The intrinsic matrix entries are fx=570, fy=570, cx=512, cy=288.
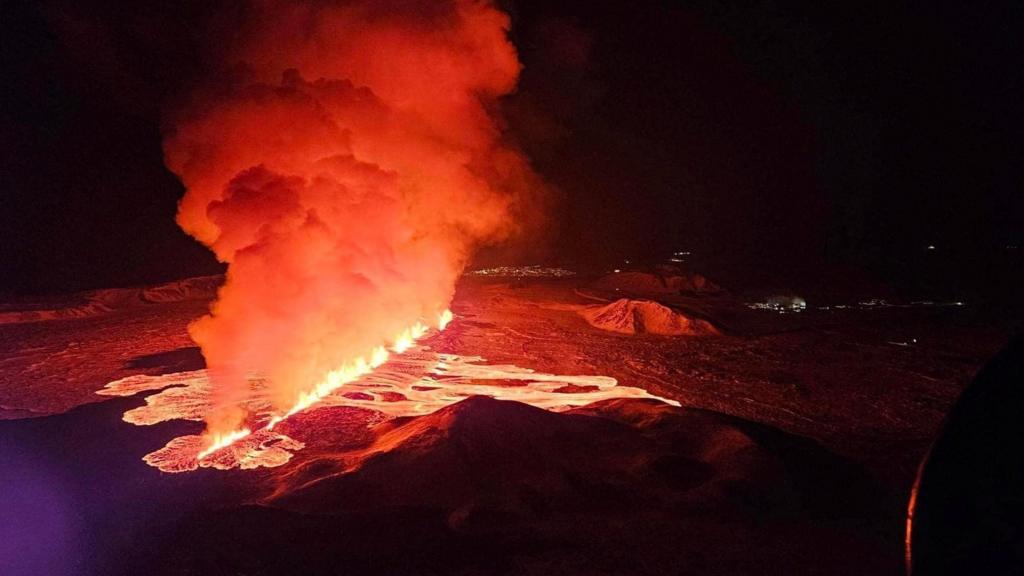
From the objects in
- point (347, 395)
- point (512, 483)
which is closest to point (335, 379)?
point (347, 395)

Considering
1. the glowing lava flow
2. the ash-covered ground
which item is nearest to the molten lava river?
the glowing lava flow

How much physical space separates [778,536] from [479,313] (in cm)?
1438

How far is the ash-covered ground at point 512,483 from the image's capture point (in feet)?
14.4

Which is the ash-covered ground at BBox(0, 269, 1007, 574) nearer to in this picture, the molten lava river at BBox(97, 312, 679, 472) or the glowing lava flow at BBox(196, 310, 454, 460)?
the molten lava river at BBox(97, 312, 679, 472)

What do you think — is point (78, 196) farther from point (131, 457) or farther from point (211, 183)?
point (131, 457)

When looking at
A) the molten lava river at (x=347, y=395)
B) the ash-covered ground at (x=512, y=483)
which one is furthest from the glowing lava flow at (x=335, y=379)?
the ash-covered ground at (x=512, y=483)

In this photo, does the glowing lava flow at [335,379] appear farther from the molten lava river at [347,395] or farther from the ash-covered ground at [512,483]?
the ash-covered ground at [512,483]

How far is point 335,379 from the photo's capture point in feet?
33.6

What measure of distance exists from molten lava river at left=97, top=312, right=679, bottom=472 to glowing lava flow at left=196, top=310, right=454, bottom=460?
16mm

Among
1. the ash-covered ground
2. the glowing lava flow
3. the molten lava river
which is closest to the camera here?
the ash-covered ground

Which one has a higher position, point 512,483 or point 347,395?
point 347,395

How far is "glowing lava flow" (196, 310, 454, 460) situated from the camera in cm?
746

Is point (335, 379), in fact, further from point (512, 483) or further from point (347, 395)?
point (512, 483)

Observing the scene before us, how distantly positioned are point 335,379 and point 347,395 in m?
0.89
